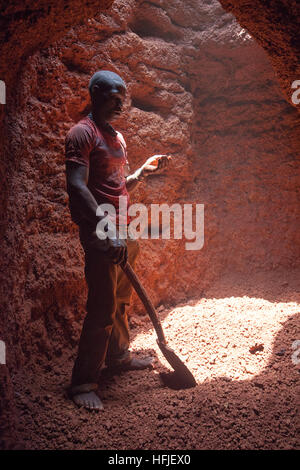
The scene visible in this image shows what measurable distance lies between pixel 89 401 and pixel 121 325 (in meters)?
0.53

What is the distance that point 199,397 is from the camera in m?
1.70

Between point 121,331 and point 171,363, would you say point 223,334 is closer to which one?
point 171,363

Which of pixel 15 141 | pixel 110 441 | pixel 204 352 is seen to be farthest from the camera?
pixel 204 352

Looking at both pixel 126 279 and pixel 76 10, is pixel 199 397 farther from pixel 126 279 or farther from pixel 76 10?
pixel 76 10

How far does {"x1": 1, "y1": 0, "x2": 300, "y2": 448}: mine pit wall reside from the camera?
6.93 feet

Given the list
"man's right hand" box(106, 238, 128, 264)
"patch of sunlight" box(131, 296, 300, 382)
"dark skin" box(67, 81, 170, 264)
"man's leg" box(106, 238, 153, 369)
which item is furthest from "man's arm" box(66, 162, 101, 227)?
"patch of sunlight" box(131, 296, 300, 382)

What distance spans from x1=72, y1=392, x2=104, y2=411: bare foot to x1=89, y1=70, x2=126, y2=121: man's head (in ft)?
4.87

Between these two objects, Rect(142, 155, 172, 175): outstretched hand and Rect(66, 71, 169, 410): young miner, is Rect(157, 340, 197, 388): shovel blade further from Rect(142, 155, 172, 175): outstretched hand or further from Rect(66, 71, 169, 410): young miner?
Rect(142, 155, 172, 175): outstretched hand

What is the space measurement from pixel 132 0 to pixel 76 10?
1.75 meters

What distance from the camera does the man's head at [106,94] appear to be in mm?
1684

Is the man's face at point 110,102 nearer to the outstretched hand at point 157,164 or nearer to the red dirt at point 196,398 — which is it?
the outstretched hand at point 157,164

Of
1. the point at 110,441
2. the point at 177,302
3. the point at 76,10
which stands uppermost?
the point at 76,10

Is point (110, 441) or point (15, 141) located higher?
point (15, 141)

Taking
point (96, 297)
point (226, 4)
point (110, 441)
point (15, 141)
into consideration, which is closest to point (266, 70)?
point (226, 4)
